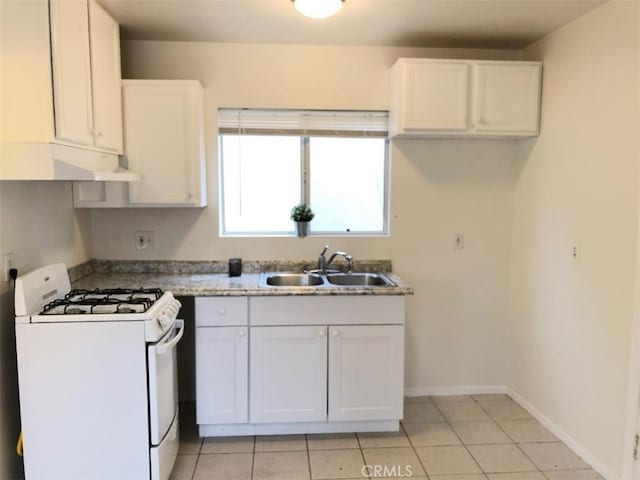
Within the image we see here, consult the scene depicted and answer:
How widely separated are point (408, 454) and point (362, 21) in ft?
8.09

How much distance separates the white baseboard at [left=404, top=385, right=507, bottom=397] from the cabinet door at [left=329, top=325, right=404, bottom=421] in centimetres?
63

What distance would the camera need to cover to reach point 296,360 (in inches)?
108

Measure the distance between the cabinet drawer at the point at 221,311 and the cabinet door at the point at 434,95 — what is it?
1.48m

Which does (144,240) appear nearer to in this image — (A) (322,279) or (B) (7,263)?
(B) (7,263)

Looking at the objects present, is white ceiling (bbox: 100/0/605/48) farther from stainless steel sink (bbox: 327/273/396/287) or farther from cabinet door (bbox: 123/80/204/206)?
stainless steel sink (bbox: 327/273/396/287)

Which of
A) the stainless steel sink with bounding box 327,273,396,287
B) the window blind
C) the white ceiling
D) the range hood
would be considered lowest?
the stainless steel sink with bounding box 327,273,396,287

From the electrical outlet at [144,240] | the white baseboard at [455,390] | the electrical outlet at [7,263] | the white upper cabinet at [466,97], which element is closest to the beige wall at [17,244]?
the electrical outlet at [7,263]

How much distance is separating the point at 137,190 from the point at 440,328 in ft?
7.34

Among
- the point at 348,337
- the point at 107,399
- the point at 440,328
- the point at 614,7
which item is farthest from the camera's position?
the point at 440,328

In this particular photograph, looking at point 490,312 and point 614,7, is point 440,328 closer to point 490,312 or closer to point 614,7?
point 490,312

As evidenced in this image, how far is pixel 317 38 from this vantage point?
3.01 m

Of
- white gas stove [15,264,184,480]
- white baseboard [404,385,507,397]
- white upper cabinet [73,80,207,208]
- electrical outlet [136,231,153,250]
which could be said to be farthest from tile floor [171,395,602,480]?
white upper cabinet [73,80,207,208]

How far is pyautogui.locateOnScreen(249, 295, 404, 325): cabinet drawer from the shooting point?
2717 mm

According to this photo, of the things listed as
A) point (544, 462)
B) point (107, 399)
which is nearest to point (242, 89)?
point (107, 399)
